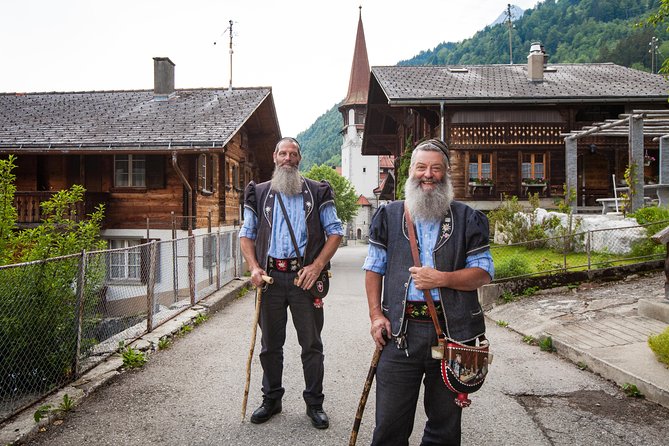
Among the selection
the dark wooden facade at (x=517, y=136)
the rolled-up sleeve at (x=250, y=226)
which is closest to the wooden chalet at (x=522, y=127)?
the dark wooden facade at (x=517, y=136)

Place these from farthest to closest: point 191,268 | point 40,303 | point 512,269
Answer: point 512,269 → point 191,268 → point 40,303

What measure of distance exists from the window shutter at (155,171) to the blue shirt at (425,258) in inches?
555

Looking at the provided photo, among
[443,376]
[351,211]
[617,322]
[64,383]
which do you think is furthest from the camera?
[351,211]

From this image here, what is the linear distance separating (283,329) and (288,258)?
1.82 ft

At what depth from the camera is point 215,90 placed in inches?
807

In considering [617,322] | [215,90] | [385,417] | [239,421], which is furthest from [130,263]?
[215,90]

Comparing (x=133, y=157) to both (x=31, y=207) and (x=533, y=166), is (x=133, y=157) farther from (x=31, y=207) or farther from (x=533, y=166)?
(x=533, y=166)

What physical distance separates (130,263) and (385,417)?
5778 millimetres

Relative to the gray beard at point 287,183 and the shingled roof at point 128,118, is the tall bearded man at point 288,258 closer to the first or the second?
the gray beard at point 287,183

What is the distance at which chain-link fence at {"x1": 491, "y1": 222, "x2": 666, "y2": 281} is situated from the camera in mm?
9742

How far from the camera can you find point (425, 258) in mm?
2795

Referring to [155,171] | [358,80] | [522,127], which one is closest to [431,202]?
[155,171]

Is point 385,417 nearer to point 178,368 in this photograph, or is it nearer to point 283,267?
point 283,267

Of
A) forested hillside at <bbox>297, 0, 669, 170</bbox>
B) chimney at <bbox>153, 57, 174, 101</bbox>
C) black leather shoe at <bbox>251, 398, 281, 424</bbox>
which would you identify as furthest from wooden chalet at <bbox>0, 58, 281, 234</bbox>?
forested hillside at <bbox>297, 0, 669, 170</bbox>
